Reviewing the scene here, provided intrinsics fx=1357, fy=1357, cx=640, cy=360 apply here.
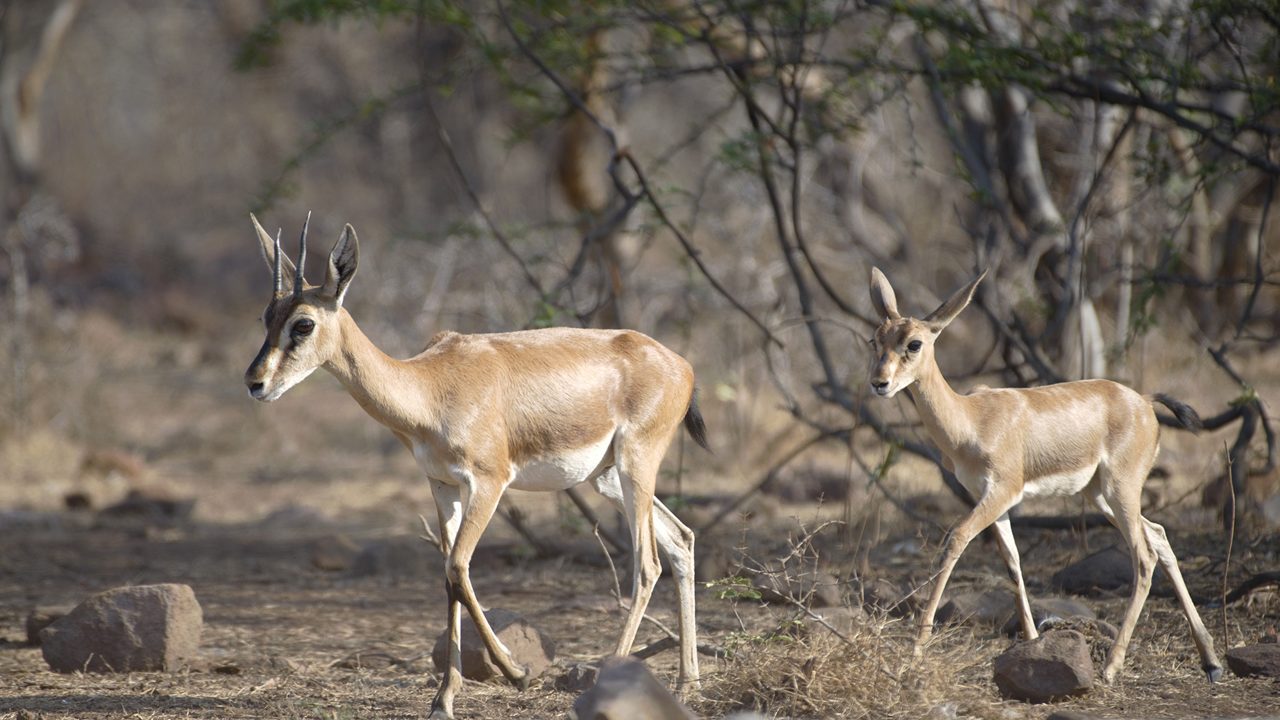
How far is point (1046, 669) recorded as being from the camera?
5.41 m

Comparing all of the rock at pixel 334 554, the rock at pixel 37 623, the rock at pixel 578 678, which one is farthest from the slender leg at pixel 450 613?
the rock at pixel 334 554

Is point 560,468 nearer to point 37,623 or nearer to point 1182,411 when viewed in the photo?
point 1182,411

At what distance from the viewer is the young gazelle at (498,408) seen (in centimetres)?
535

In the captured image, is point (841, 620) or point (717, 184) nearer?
point (841, 620)

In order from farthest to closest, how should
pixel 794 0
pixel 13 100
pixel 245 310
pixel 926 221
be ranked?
pixel 13 100, pixel 245 310, pixel 926 221, pixel 794 0

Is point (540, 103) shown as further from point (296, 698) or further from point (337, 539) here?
point (296, 698)

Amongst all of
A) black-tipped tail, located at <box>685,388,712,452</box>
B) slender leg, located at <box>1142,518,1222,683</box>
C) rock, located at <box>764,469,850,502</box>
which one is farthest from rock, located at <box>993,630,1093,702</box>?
rock, located at <box>764,469,850,502</box>

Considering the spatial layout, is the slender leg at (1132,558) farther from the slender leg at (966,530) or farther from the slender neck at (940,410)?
the slender neck at (940,410)

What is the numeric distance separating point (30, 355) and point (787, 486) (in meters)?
8.62

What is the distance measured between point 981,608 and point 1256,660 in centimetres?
131

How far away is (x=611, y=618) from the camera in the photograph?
7445 millimetres

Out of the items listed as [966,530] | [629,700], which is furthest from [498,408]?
[966,530]

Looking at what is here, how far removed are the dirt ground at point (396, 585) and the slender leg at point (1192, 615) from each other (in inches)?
3.3

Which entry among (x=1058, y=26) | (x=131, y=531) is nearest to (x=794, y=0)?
(x=1058, y=26)
